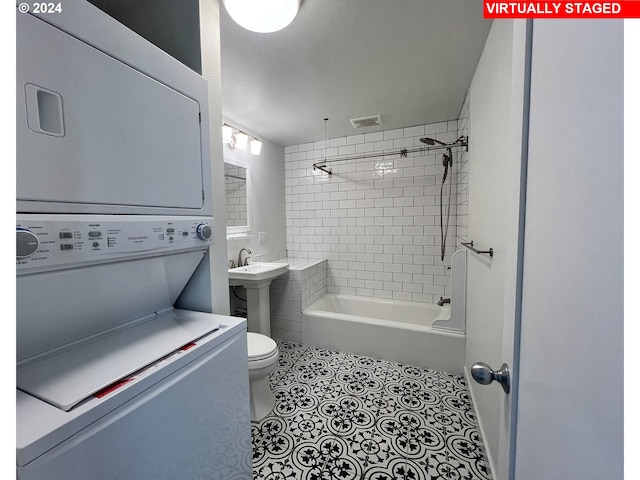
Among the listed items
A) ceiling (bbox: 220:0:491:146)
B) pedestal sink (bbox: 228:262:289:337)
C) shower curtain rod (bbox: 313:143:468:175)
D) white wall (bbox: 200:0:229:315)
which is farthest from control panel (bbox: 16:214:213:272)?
shower curtain rod (bbox: 313:143:468:175)

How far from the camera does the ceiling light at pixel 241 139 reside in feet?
9.11

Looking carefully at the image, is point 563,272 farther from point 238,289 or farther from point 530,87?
point 238,289

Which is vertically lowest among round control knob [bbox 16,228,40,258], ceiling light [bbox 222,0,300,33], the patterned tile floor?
the patterned tile floor

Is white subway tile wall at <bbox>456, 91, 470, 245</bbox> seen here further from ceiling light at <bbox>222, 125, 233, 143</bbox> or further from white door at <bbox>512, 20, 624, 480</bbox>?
ceiling light at <bbox>222, 125, 233, 143</bbox>

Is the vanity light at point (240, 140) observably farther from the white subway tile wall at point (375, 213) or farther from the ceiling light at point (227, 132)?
the white subway tile wall at point (375, 213)

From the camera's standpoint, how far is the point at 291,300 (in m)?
2.94

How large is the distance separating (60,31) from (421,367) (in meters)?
2.88

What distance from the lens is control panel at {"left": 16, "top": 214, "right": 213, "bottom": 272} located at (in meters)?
0.58

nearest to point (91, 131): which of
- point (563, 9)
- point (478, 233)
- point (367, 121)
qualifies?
point (563, 9)

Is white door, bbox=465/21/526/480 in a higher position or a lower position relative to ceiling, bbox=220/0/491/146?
lower

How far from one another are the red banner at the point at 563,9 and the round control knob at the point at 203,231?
103 centimetres

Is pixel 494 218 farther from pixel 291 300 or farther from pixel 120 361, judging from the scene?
pixel 291 300

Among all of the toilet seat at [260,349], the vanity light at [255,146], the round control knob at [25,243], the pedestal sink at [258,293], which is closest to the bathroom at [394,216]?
the vanity light at [255,146]
